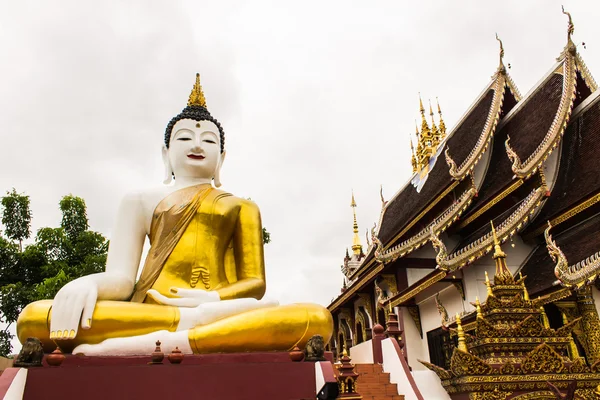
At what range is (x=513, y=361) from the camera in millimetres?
3678

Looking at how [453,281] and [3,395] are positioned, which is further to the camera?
[453,281]

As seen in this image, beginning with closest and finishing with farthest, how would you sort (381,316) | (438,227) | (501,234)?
(501,234) < (438,227) < (381,316)

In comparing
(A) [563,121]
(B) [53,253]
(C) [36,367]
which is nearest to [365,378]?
(C) [36,367]

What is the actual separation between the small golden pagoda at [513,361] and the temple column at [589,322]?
260 cm

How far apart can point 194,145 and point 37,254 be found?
814 cm

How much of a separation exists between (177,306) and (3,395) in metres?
0.98

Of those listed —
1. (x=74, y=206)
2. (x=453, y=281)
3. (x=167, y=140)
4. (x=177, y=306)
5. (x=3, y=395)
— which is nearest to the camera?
(x=3, y=395)

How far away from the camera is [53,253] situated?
1062 centimetres

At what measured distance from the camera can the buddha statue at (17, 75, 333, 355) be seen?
2.73 metres

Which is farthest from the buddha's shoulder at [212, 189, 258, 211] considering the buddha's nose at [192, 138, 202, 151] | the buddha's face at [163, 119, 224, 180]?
the buddha's nose at [192, 138, 202, 151]

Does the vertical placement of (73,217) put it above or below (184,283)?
above

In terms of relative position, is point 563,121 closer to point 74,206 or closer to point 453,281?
point 453,281

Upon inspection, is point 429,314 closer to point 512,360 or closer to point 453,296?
point 453,296

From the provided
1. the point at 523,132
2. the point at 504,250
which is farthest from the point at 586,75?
the point at 504,250
